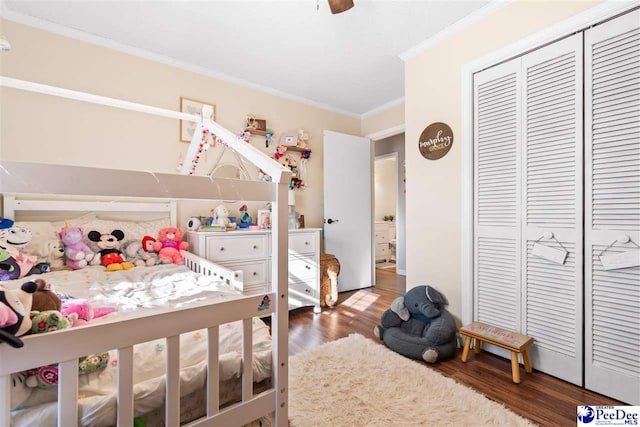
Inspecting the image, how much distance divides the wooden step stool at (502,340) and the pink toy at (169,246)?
222cm

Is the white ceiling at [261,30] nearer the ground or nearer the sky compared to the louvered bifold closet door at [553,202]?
nearer the sky

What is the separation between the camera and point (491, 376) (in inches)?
70.1

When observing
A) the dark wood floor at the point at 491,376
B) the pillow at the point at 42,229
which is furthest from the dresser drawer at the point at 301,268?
the pillow at the point at 42,229

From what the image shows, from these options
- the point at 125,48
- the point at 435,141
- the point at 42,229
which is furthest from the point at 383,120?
the point at 42,229

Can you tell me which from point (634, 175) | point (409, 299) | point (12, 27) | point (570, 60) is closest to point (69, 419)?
point (409, 299)

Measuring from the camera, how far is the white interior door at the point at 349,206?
11.9 feet

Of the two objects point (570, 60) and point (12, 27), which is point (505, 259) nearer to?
point (570, 60)

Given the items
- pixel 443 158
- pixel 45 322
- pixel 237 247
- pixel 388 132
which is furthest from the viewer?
pixel 388 132

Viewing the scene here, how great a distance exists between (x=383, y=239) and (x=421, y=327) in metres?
4.21

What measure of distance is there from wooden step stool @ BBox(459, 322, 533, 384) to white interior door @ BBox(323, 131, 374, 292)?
1829mm

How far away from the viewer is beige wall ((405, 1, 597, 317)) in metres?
2.04

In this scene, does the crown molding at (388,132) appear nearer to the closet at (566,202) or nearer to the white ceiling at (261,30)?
the white ceiling at (261,30)

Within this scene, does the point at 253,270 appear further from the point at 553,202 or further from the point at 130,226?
the point at 553,202

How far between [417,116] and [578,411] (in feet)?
7.13
